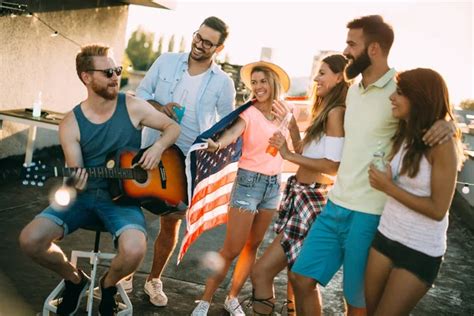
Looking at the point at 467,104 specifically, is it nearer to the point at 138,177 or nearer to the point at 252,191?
the point at 252,191

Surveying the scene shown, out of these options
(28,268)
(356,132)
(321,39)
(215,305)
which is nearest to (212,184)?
(215,305)

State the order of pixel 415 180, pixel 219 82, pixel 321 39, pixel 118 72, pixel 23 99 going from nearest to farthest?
pixel 415 180, pixel 118 72, pixel 219 82, pixel 23 99, pixel 321 39

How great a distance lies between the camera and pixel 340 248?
328cm

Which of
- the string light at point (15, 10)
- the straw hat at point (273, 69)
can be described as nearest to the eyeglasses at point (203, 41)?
the straw hat at point (273, 69)

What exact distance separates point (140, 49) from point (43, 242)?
51889mm

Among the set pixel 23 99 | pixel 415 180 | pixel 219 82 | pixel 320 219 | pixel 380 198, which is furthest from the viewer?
pixel 23 99

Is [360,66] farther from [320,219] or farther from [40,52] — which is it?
[40,52]

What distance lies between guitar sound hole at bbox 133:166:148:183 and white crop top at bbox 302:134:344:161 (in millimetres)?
1055

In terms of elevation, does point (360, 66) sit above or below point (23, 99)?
above

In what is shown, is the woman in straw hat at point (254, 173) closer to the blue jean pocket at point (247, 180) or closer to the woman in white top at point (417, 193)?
the blue jean pocket at point (247, 180)

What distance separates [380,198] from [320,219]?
41cm

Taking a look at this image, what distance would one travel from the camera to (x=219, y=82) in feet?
14.3

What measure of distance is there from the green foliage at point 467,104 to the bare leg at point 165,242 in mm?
12795

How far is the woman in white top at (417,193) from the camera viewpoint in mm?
2674
